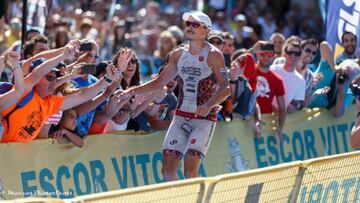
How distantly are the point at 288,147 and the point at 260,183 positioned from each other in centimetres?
567

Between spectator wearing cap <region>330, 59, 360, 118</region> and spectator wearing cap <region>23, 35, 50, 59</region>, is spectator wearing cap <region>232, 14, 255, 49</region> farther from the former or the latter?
spectator wearing cap <region>23, 35, 50, 59</region>

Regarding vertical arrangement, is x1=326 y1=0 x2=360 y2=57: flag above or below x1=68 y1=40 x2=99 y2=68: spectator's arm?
below

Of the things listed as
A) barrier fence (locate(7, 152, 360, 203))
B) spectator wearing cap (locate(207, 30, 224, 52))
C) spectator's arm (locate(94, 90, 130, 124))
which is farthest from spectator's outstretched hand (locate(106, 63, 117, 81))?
barrier fence (locate(7, 152, 360, 203))

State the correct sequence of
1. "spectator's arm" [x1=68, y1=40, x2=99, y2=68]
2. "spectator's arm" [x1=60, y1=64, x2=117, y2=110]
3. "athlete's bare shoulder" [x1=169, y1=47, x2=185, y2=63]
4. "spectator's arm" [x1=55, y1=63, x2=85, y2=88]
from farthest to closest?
"spectator's arm" [x1=68, y1=40, x2=99, y2=68] → "athlete's bare shoulder" [x1=169, y1=47, x2=185, y2=63] → "spectator's arm" [x1=60, y1=64, x2=117, y2=110] → "spectator's arm" [x1=55, y1=63, x2=85, y2=88]

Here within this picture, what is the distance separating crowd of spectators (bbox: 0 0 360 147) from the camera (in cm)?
898

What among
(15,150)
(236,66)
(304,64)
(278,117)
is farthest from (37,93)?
(304,64)

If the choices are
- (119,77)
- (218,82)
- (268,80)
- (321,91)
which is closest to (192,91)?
(218,82)

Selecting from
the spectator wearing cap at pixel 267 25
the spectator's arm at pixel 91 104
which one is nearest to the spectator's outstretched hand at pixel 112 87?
the spectator's arm at pixel 91 104

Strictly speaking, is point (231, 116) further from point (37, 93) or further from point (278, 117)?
point (37, 93)

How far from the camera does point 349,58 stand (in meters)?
13.8

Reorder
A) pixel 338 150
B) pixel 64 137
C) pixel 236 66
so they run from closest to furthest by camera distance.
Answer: pixel 64 137 < pixel 236 66 < pixel 338 150

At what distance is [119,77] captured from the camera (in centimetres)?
966

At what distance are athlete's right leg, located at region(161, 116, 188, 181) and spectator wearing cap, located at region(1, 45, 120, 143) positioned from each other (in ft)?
3.61

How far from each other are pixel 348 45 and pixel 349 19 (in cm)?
40
